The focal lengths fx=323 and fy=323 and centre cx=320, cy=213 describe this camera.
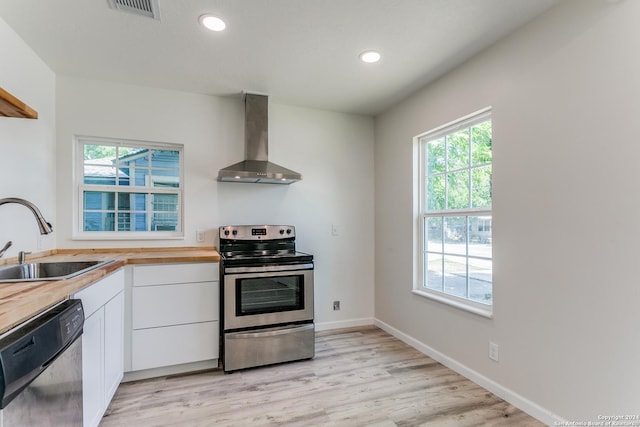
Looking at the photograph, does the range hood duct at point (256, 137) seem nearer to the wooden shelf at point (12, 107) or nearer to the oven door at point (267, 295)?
the oven door at point (267, 295)

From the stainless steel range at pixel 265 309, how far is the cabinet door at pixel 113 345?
27.8 inches

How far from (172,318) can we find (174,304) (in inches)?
4.2

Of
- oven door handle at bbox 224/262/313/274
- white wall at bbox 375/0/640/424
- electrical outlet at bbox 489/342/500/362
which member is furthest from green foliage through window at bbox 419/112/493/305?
oven door handle at bbox 224/262/313/274

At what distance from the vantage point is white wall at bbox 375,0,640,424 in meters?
1.58

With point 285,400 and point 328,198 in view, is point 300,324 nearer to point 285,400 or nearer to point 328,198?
point 285,400

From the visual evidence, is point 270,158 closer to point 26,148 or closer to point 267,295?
point 267,295

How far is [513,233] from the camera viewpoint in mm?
2133

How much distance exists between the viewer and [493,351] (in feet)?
7.40

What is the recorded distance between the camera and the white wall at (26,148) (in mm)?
2070

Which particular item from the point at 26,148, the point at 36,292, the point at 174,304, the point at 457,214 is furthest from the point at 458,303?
the point at 26,148

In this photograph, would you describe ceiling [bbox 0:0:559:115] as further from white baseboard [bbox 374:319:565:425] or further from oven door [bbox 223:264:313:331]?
white baseboard [bbox 374:319:565:425]

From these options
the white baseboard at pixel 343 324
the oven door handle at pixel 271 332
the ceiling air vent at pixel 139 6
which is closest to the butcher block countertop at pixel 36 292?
the oven door handle at pixel 271 332

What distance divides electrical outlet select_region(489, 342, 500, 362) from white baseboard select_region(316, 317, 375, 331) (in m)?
1.64

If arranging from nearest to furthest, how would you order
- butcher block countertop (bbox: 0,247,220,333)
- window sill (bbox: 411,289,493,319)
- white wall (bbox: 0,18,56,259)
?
butcher block countertop (bbox: 0,247,220,333) → white wall (bbox: 0,18,56,259) → window sill (bbox: 411,289,493,319)
